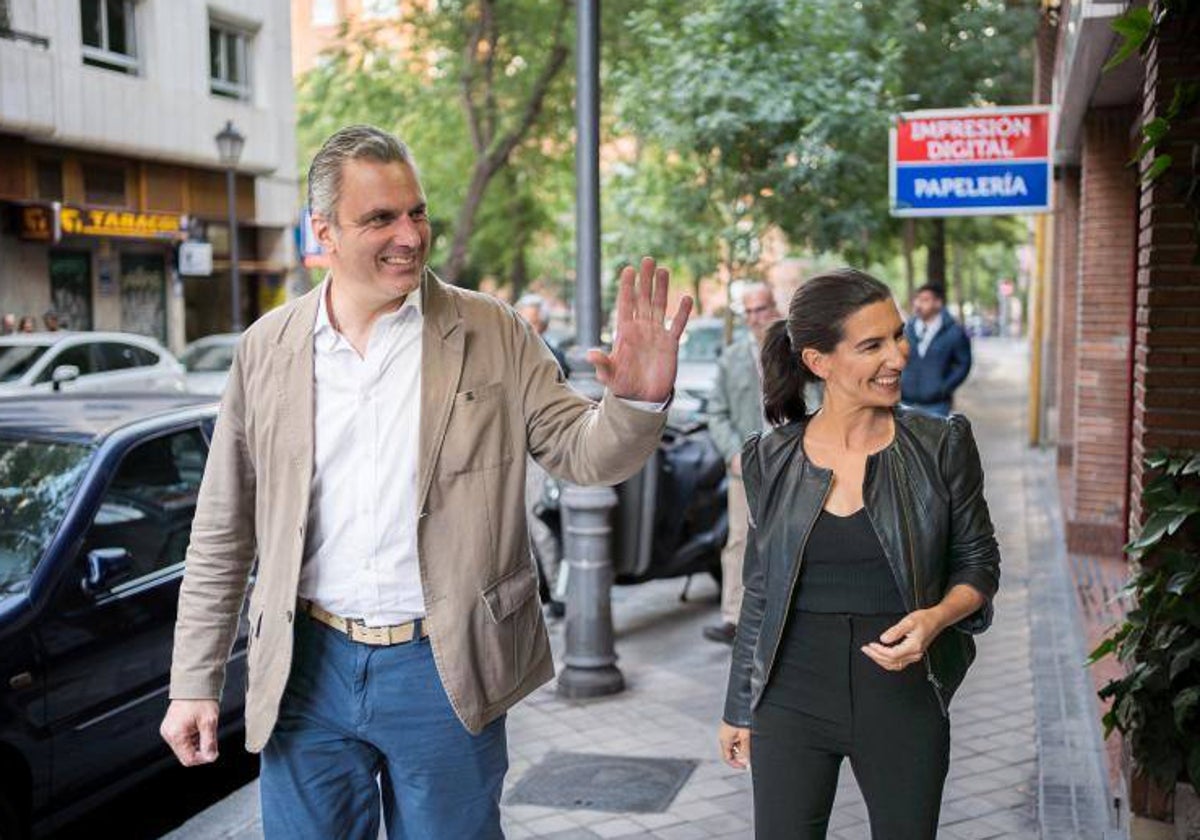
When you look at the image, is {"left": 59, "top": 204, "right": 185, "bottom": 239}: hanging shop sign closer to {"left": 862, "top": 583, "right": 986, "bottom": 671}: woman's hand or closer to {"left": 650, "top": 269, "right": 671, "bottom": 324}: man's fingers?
{"left": 650, "top": 269, "right": 671, "bottom": 324}: man's fingers

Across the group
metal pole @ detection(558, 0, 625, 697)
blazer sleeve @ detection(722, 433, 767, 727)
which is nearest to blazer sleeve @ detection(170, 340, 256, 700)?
blazer sleeve @ detection(722, 433, 767, 727)

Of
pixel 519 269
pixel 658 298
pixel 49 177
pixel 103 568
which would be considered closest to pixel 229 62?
pixel 49 177

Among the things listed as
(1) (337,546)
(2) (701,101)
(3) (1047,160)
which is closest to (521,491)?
(1) (337,546)

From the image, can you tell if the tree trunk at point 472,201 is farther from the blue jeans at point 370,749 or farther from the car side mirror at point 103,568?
the blue jeans at point 370,749

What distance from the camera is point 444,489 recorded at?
116 inches

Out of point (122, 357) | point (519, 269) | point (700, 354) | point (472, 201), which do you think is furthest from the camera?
point (519, 269)

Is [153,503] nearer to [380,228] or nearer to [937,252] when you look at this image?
[380,228]

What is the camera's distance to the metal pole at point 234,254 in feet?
48.8

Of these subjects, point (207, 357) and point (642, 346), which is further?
point (207, 357)

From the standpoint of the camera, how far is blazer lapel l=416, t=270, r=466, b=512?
2922mm

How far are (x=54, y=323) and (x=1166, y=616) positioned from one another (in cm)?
1249

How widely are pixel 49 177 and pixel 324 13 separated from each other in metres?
8.26

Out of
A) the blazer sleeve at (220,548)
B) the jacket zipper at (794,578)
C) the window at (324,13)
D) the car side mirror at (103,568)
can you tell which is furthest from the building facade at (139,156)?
the jacket zipper at (794,578)

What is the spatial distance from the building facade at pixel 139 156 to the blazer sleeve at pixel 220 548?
4.19 m
